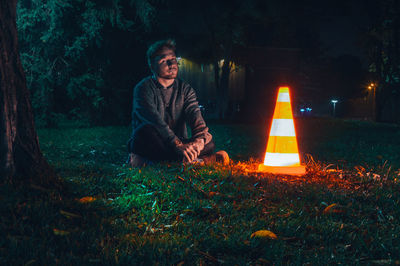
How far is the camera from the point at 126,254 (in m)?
2.62

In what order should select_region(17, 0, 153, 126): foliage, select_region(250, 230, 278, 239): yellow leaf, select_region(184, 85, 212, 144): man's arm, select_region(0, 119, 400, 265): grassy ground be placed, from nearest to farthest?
select_region(0, 119, 400, 265): grassy ground
select_region(250, 230, 278, 239): yellow leaf
select_region(184, 85, 212, 144): man's arm
select_region(17, 0, 153, 126): foliage

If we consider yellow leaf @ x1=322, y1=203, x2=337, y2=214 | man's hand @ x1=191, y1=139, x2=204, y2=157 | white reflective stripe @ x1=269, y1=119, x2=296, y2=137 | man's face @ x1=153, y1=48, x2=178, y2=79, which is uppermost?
man's face @ x1=153, y1=48, x2=178, y2=79

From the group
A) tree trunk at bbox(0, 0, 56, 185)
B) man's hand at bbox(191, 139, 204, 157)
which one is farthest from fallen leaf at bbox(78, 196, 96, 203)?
man's hand at bbox(191, 139, 204, 157)

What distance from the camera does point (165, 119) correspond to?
20.4 ft

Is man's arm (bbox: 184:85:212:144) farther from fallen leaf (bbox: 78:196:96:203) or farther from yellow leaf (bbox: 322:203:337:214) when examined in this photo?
yellow leaf (bbox: 322:203:337:214)

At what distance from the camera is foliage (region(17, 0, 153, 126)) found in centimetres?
1413

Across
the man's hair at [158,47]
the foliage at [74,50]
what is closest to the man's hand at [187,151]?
the man's hair at [158,47]

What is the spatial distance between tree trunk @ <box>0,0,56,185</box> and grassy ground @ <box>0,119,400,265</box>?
0.23m

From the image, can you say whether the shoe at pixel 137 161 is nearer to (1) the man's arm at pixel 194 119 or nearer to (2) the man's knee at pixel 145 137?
(2) the man's knee at pixel 145 137

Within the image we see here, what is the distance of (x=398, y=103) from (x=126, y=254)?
31.6 metres

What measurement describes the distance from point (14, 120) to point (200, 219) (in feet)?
6.46

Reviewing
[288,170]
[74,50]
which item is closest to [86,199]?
[288,170]

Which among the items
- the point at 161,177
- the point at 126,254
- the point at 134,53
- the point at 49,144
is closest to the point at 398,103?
the point at 134,53

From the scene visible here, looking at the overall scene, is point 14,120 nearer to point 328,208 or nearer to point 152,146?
point 152,146
